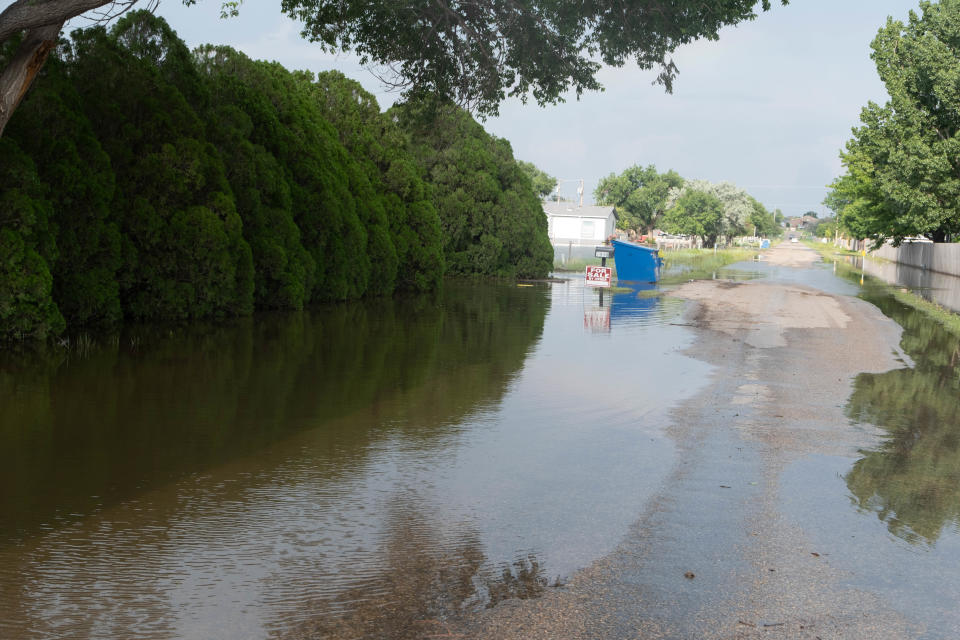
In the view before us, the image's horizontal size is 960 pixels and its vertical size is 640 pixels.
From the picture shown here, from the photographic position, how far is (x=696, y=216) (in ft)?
334

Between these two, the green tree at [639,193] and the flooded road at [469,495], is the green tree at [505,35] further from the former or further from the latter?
the green tree at [639,193]

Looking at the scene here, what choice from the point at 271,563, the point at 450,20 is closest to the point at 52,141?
the point at 450,20

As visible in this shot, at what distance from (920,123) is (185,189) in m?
31.5

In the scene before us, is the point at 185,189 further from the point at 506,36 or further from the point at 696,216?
the point at 696,216

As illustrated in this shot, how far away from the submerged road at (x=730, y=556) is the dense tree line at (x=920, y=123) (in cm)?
2764

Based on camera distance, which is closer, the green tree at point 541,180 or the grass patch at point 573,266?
the grass patch at point 573,266

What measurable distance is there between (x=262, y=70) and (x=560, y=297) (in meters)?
10.5

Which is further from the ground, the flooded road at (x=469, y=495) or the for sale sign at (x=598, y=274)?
the for sale sign at (x=598, y=274)

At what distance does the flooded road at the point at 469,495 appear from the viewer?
4.57 m

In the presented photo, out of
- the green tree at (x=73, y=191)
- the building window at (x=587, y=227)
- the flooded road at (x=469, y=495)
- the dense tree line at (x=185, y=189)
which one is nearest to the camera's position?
the flooded road at (x=469, y=495)

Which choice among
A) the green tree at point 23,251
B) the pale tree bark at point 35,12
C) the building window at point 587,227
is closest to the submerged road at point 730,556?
the pale tree bark at point 35,12

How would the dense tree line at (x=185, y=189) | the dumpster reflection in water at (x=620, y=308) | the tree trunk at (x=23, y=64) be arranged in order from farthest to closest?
the dumpster reflection in water at (x=620, y=308), the dense tree line at (x=185, y=189), the tree trunk at (x=23, y=64)

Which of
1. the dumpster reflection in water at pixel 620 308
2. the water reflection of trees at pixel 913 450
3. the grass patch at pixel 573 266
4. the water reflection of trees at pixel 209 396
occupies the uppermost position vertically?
the grass patch at pixel 573 266

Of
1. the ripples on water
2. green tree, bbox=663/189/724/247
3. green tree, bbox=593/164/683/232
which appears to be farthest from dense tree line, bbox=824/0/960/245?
green tree, bbox=593/164/683/232
